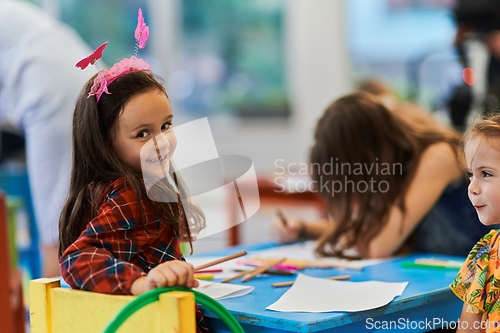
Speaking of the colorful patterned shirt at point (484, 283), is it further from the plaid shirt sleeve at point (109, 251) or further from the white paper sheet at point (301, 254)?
the plaid shirt sleeve at point (109, 251)

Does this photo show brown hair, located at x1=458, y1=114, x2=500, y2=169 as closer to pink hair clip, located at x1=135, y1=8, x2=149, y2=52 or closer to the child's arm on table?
the child's arm on table

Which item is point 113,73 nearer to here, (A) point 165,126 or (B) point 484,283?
(A) point 165,126

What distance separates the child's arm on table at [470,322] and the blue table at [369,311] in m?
0.08

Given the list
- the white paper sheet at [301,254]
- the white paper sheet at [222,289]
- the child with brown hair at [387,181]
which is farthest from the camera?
the child with brown hair at [387,181]

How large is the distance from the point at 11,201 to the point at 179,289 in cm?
155

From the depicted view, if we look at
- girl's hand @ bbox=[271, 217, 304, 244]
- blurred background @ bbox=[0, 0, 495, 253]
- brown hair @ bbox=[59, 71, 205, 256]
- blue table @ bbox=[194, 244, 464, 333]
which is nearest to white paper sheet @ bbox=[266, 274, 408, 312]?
blue table @ bbox=[194, 244, 464, 333]

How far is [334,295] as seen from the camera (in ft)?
2.93

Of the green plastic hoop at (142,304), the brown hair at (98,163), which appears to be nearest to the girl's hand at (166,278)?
the green plastic hoop at (142,304)

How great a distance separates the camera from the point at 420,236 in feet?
4.49

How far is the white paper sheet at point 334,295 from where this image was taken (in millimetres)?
813

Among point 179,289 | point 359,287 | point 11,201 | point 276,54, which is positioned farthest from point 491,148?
point 276,54

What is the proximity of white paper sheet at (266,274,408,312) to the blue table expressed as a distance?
0.01 metres

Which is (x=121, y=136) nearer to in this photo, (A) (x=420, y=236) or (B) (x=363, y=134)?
(B) (x=363, y=134)

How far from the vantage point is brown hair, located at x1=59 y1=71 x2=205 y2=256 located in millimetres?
809
